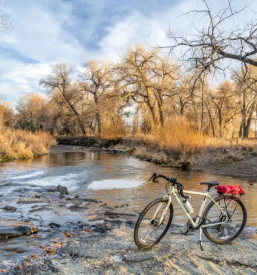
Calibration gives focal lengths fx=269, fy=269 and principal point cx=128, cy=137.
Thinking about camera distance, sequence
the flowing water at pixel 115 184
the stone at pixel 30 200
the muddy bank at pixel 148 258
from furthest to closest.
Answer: the flowing water at pixel 115 184, the stone at pixel 30 200, the muddy bank at pixel 148 258

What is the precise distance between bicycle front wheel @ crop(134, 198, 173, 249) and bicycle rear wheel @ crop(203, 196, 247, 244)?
0.67m

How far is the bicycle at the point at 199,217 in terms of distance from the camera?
12.6 ft

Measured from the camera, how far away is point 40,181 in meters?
11.9

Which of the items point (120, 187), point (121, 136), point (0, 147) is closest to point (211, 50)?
point (120, 187)

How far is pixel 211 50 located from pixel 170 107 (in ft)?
90.9

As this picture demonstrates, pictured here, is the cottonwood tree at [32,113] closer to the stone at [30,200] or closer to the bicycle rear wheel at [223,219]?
the stone at [30,200]

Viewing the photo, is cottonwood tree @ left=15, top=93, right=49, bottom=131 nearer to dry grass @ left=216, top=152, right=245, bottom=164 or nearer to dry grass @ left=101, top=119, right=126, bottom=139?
dry grass @ left=101, top=119, right=126, bottom=139

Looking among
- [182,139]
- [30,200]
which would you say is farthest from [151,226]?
[182,139]

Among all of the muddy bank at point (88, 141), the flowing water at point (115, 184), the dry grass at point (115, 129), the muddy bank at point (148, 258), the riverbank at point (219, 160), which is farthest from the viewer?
the muddy bank at point (88, 141)

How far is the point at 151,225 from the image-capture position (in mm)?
3916

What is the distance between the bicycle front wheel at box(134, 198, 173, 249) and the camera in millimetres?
3768

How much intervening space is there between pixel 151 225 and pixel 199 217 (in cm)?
76

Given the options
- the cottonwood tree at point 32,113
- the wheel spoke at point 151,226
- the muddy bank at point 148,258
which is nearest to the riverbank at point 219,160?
the muddy bank at point 148,258

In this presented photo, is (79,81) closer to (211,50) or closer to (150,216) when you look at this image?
(211,50)
